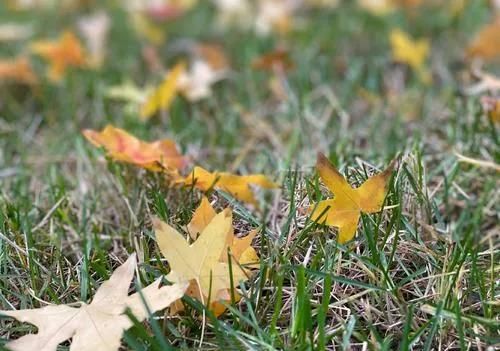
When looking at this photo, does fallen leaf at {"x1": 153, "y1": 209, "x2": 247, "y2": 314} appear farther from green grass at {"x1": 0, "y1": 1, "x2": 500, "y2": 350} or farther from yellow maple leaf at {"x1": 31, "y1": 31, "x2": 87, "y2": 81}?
yellow maple leaf at {"x1": 31, "y1": 31, "x2": 87, "y2": 81}

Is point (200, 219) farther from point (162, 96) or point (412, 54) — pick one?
point (412, 54)

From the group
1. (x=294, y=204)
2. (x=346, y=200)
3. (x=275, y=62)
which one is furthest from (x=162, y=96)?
(x=346, y=200)

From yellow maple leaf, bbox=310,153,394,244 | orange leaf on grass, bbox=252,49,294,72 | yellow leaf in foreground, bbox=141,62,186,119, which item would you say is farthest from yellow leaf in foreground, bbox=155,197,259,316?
orange leaf on grass, bbox=252,49,294,72

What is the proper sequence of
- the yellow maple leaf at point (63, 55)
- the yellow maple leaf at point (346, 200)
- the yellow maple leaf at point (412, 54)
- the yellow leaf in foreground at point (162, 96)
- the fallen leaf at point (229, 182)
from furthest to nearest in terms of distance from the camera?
1. the yellow maple leaf at point (63, 55)
2. the yellow maple leaf at point (412, 54)
3. the yellow leaf in foreground at point (162, 96)
4. the fallen leaf at point (229, 182)
5. the yellow maple leaf at point (346, 200)

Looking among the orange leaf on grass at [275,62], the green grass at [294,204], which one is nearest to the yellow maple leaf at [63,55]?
the green grass at [294,204]

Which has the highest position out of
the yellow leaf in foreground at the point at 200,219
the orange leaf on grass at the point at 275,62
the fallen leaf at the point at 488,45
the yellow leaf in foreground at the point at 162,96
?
the yellow leaf in foreground at the point at 200,219

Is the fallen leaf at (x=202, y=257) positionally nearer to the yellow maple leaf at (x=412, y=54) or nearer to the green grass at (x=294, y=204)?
the green grass at (x=294, y=204)
